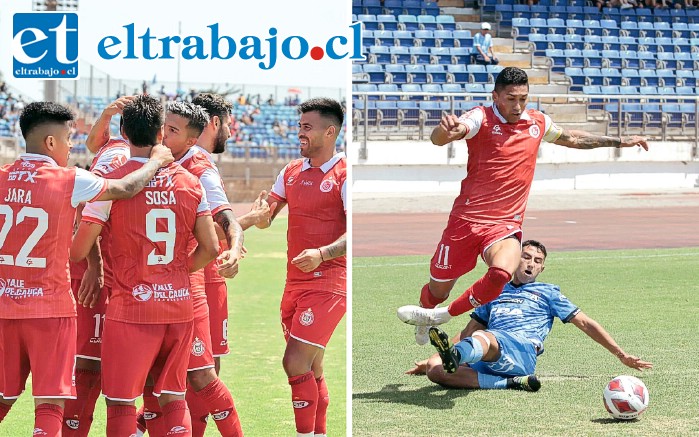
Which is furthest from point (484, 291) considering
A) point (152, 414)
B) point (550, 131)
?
point (152, 414)

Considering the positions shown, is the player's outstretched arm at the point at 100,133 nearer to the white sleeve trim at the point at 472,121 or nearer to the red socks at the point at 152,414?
the red socks at the point at 152,414

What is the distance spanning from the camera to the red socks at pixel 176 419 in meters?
4.79

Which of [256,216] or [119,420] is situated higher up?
[256,216]

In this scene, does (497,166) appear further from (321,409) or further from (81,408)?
(81,408)

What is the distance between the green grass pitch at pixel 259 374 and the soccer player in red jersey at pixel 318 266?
844 millimetres

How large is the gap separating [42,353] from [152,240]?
0.70 m

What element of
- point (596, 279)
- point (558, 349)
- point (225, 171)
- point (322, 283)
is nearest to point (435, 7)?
point (225, 171)

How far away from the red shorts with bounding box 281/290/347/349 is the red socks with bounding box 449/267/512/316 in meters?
1.12

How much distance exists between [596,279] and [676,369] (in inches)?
179

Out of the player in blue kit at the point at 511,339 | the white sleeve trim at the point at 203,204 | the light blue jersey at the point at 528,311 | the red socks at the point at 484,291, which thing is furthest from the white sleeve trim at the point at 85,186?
the light blue jersey at the point at 528,311

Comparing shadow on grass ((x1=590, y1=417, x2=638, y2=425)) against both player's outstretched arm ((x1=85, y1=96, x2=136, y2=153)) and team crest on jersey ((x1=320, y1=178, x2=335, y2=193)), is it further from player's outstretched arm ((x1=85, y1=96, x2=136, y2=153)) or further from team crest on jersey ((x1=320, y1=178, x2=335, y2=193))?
player's outstretched arm ((x1=85, y1=96, x2=136, y2=153))

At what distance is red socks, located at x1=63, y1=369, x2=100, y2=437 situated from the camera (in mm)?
5230

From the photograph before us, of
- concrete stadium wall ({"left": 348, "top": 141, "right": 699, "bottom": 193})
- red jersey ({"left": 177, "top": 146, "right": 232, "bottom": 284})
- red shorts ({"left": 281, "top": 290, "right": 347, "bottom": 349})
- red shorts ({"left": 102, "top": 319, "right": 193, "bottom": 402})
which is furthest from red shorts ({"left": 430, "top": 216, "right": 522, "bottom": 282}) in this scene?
concrete stadium wall ({"left": 348, "top": 141, "right": 699, "bottom": 193})

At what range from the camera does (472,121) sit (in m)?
6.88
